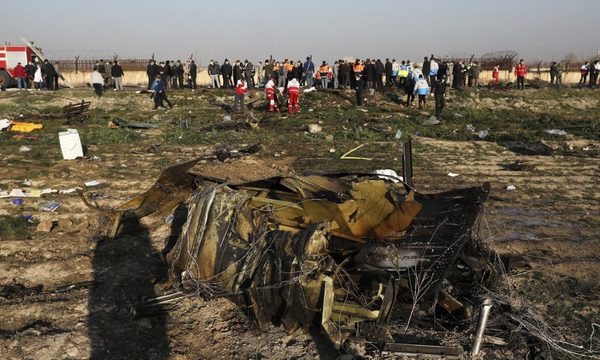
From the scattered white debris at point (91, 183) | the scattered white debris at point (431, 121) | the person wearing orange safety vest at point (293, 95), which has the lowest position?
the scattered white debris at point (91, 183)

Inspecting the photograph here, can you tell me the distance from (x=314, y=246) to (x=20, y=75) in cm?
2222

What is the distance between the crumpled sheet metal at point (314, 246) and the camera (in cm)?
423

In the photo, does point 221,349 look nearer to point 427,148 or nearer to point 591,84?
point 427,148

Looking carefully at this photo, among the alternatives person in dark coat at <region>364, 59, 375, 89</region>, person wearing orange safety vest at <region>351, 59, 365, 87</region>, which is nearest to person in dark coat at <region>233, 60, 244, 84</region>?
person wearing orange safety vest at <region>351, 59, 365, 87</region>

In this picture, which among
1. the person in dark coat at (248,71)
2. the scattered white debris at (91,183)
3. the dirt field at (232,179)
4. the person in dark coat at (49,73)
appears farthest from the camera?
the person in dark coat at (248,71)

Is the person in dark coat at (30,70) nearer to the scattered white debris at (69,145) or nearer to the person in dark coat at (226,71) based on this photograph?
the person in dark coat at (226,71)

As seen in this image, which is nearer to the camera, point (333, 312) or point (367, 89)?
point (333, 312)

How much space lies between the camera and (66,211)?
8.26m

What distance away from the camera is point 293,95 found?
1773 centimetres

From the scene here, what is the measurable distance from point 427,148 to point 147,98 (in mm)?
12152

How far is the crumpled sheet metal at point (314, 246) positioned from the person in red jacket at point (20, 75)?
20514mm

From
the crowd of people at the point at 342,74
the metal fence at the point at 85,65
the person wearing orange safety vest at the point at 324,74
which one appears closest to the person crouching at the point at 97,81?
the crowd of people at the point at 342,74

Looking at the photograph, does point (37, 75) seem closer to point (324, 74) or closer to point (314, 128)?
point (324, 74)

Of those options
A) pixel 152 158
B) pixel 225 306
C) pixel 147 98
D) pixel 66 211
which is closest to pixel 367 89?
pixel 147 98
